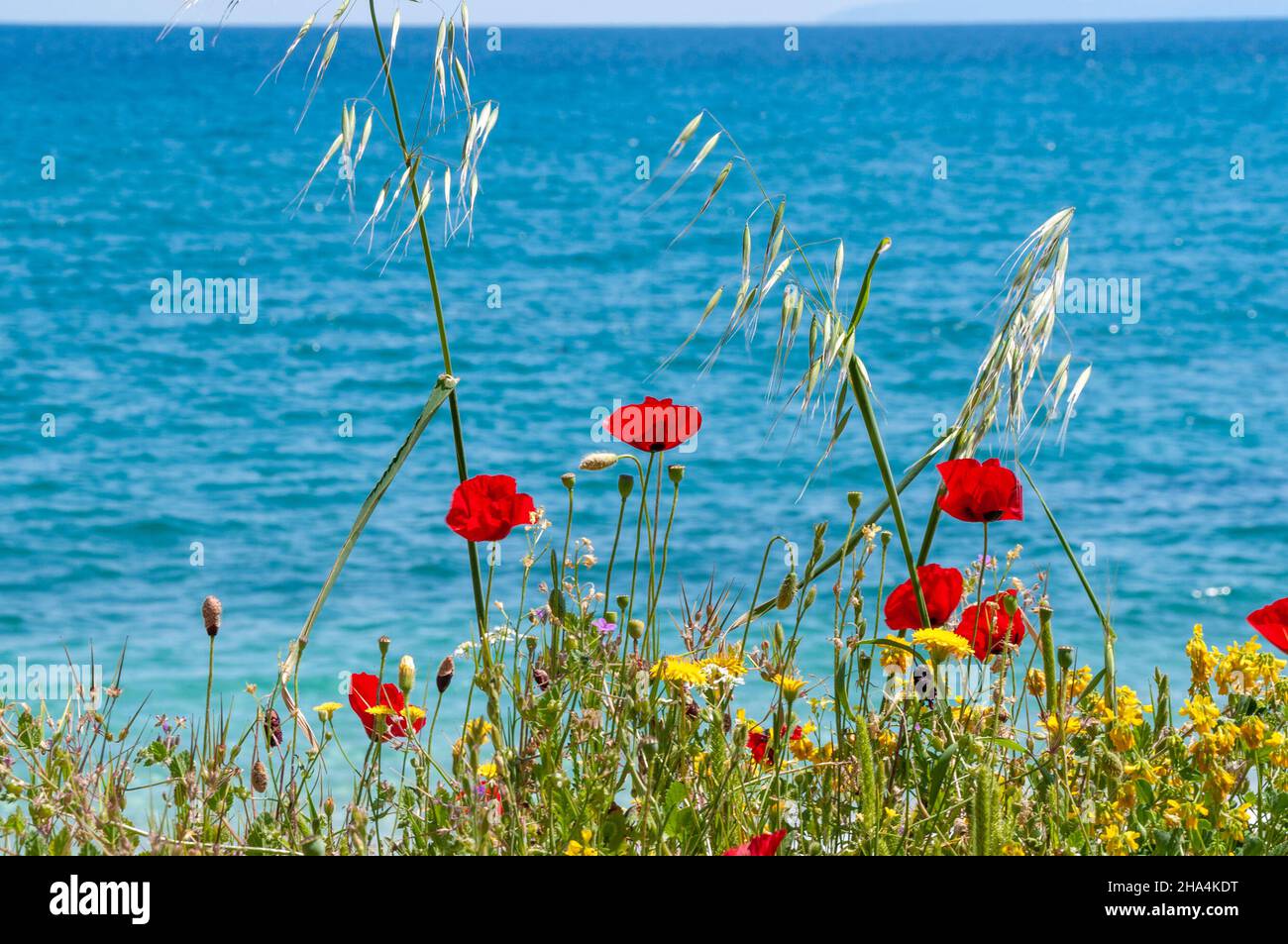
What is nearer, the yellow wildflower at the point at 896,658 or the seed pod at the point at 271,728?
the seed pod at the point at 271,728

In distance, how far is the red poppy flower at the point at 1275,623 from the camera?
1.54 meters

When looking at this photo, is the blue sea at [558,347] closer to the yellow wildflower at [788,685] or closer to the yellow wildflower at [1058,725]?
the yellow wildflower at [1058,725]

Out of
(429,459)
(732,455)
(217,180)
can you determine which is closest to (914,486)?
(732,455)

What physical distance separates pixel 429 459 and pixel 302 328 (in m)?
6.33

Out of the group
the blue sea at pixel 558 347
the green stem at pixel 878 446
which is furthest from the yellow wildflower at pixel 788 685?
the blue sea at pixel 558 347

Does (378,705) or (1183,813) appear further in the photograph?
(378,705)

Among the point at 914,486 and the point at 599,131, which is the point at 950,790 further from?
the point at 599,131

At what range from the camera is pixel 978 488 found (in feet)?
4.94

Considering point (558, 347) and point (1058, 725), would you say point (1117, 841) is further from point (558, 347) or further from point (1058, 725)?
point (558, 347)

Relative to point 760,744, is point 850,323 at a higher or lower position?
higher

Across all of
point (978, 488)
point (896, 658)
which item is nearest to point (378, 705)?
point (896, 658)

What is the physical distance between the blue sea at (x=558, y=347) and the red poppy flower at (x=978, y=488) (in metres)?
0.52

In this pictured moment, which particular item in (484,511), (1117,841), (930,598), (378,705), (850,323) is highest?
(850,323)

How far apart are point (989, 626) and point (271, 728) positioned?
83cm
